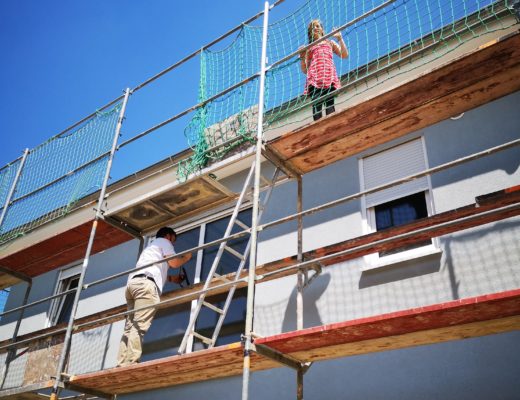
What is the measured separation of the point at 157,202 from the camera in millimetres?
7512

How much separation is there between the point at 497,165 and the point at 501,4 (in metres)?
1.83

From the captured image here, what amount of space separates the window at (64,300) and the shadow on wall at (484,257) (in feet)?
23.0

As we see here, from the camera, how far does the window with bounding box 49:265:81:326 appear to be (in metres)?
10.3

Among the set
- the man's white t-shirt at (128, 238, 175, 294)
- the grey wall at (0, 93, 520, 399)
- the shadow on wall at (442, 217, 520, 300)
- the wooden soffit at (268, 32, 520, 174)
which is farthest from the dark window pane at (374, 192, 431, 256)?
the man's white t-shirt at (128, 238, 175, 294)

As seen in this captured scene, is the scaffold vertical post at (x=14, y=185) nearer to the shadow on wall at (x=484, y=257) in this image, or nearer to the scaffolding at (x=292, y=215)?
the scaffolding at (x=292, y=215)

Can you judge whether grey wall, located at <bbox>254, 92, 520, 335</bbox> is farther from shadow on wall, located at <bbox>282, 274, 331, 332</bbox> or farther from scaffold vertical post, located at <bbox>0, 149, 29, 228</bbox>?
scaffold vertical post, located at <bbox>0, 149, 29, 228</bbox>

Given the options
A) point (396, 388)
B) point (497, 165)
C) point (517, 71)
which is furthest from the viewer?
point (497, 165)

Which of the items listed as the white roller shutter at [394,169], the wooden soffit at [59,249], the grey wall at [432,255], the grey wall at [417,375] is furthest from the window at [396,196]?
the wooden soffit at [59,249]

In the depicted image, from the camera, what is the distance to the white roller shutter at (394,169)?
22.7ft

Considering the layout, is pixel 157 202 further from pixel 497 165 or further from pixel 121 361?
pixel 497 165

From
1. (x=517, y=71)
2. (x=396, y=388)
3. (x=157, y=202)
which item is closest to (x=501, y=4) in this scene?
(x=517, y=71)

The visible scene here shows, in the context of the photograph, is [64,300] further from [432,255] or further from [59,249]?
[432,255]

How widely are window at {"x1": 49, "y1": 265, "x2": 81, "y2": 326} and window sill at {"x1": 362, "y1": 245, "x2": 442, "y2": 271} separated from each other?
237 inches

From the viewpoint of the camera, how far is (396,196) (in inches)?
273
